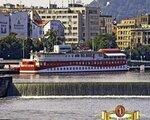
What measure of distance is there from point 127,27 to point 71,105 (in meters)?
128

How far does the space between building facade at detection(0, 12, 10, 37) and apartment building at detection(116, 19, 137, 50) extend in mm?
43777

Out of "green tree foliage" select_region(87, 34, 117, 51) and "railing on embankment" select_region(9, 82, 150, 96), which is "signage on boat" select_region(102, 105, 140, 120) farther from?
"green tree foliage" select_region(87, 34, 117, 51)

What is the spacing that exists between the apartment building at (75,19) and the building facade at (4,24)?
3321 centimetres

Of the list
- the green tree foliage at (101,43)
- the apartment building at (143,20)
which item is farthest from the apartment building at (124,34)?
the green tree foliage at (101,43)

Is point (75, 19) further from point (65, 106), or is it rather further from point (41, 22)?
point (65, 106)

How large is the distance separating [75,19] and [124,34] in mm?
15689

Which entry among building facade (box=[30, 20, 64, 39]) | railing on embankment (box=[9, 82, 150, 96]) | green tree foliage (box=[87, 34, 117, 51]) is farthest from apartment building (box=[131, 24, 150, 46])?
railing on embankment (box=[9, 82, 150, 96])

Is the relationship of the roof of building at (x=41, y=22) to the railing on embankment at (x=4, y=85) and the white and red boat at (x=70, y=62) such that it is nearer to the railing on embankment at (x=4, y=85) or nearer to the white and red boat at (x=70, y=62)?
the white and red boat at (x=70, y=62)

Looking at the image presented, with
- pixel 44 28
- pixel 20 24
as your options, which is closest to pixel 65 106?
pixel 20 24

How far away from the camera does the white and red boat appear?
364 ft

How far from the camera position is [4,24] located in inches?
5704

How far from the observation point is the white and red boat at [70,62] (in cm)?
11081

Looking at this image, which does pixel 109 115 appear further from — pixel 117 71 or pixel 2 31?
pixel 2 31

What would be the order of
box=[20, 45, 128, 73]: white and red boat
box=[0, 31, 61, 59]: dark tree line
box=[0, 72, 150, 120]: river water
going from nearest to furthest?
box=[0, 72, 150, 120]: river water
box=[20, 45, 128, 73]: white and red boat
box=[0, 31, 61, 59]: dark tree line
